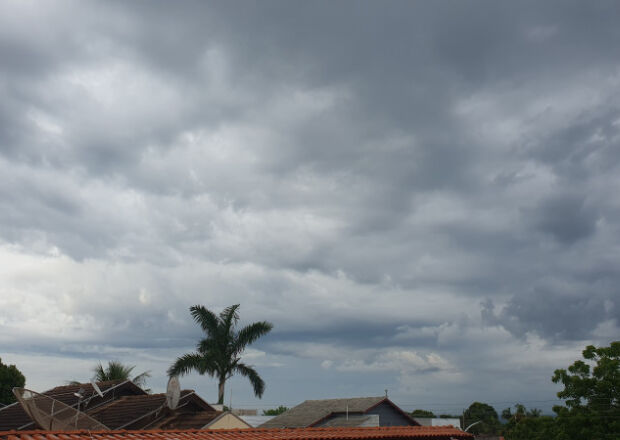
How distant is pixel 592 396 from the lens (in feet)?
131

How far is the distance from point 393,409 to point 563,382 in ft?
46.3

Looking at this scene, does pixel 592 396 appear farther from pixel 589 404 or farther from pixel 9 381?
pixel 9 381

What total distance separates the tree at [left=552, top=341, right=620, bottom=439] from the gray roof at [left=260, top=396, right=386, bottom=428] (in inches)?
568

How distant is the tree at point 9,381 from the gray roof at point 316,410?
26583 millimetres

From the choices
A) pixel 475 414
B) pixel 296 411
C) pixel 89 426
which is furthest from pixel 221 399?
pixel 475 414

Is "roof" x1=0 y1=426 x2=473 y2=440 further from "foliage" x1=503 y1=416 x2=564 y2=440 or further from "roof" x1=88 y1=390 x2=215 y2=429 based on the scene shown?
"foliage" x1=503 y1=416 x2=564 y2=440

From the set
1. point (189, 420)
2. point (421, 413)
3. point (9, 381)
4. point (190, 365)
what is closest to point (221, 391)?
point (190, 365)

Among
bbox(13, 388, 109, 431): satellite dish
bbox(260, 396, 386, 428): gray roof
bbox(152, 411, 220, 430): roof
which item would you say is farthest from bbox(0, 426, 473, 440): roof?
bbox(260, 396, 386, 428): gray roof

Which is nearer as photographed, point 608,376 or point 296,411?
point 608,376

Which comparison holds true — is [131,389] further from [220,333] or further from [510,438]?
[510,438]

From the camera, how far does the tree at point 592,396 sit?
3775cm

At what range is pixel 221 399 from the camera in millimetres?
47156

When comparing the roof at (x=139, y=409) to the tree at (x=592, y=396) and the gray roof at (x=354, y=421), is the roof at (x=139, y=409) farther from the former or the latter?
the tree at (x=592, y=396)

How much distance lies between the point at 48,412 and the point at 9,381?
39403 millimetres
